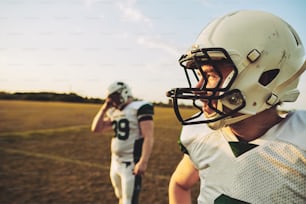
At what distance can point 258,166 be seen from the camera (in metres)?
1.32

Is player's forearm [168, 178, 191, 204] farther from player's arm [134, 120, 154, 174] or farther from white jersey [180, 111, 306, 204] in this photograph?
player's arm [134, 120, 154, 174]

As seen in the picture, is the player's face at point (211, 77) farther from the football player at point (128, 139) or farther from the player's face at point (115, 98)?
the player's face at point (115, 98)

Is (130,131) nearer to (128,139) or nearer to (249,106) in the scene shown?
(128,139)

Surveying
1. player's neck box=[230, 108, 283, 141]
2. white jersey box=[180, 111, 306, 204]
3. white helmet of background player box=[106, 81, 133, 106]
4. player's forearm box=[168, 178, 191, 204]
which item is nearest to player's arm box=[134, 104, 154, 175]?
white helmet of background player box=[106, 81, 133, 106]

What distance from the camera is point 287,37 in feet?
4.62

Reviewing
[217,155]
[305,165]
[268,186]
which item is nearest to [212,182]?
[217,155]

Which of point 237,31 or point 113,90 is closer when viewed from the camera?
point 237,31

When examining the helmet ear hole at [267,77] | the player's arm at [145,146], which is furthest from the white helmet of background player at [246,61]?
the player's arm at [145,146]

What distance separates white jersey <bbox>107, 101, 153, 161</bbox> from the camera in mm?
3754

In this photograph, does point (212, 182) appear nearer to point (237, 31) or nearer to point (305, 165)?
point (305, 165)

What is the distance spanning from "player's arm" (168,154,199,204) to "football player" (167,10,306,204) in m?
0.14

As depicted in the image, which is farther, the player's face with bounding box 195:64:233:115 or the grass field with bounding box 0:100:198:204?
the grass field with bounding box 0:100:198:204

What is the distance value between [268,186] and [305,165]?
161 millimetres

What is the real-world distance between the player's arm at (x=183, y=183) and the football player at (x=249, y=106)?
0.14 meters
